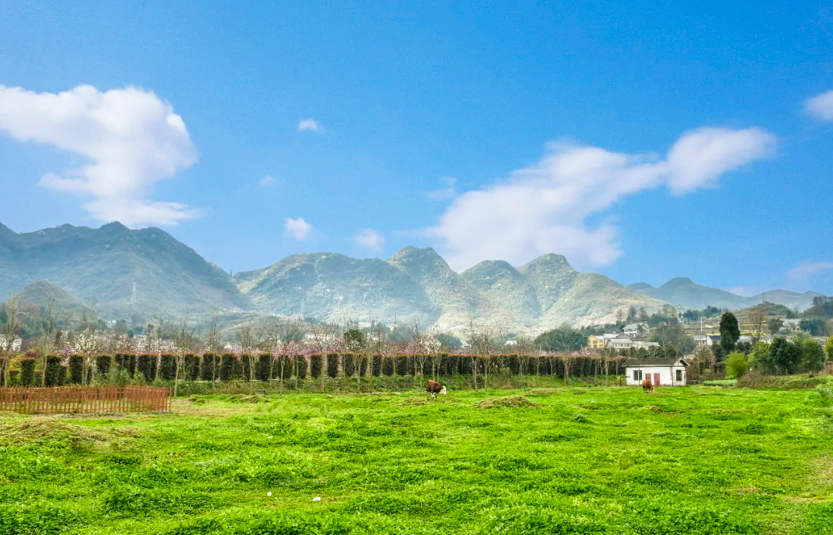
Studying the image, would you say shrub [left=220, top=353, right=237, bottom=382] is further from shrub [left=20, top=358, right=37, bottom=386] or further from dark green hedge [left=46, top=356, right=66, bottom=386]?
shrub [left=20, top=358, right=37, bottom=386]

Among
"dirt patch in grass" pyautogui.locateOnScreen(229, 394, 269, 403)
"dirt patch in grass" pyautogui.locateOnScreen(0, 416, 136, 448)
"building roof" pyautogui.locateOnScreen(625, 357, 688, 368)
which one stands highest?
"building roof" pyautogui.locateOnScreen(625, 357, 688, 368)

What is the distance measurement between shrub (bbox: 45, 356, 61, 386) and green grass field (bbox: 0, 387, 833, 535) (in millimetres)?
28692

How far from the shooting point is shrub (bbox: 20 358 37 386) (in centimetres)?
4756

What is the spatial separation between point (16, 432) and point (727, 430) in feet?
82.3

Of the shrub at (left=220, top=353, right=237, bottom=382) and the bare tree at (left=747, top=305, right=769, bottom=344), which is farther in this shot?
the bare tree at (left=747, top=305, right=769, bottom=344)

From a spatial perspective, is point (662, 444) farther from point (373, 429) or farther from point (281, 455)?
point (281, 455)

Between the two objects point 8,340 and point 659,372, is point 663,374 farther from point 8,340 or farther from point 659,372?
point 8,340

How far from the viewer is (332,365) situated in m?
61.3

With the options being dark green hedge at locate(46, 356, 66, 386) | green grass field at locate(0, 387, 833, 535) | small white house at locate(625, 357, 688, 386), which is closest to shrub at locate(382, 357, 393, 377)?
dark green hedge at locate(46, 356, 66, 386)

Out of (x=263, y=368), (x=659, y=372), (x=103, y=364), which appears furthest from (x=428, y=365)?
(x=659, y=372)

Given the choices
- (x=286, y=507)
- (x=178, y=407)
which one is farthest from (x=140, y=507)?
(x=178, y=407)

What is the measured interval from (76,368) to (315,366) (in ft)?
69.0

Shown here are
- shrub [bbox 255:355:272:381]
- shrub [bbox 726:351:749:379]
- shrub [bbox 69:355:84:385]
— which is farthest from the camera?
shrub [bbox 726:351:749:379]

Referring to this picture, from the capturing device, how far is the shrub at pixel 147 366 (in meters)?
55.9
